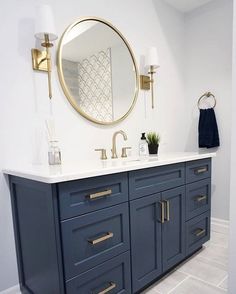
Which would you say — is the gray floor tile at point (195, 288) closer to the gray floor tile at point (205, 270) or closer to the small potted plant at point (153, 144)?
the gray floor tile at point (205, 270)

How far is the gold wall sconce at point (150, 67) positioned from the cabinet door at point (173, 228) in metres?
1.07

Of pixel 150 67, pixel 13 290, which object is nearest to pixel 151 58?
pixel 150 67

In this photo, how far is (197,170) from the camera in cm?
179

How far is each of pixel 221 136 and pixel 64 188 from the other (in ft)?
6.47

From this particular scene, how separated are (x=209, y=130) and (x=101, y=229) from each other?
1.73 meters

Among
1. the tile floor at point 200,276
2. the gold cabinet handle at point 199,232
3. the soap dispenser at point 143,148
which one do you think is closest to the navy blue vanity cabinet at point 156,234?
the tile floor at point 200,276

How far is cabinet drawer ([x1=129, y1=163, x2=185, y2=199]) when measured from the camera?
1.29 m

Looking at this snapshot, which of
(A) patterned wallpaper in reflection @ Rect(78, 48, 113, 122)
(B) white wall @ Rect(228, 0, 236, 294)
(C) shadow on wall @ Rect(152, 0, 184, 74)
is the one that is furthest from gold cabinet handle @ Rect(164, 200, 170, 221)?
(C) shadow on wall @ Rect(152, 0, 184, 74)

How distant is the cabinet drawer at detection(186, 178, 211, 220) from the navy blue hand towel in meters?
0.57

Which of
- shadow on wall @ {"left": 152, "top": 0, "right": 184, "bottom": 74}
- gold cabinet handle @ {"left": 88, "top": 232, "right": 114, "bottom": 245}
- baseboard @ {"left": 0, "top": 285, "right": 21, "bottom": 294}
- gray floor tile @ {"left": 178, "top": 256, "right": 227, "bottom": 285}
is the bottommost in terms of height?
gray floor tile @ {"left": 178, "top": 256, "right": 227, "bottom": 285}

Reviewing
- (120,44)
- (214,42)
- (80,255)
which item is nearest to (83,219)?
(80,255)

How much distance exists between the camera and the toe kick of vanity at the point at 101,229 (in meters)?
1.01

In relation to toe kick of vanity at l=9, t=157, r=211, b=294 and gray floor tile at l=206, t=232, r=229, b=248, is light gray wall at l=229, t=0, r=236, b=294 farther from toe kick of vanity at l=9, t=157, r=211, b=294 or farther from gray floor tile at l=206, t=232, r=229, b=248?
gray floor tile at l=206, t=232, r=229, b=248

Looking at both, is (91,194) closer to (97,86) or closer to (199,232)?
(97,86)
